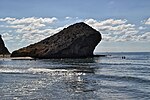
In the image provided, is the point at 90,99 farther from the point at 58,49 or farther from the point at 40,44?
the point at 40,44

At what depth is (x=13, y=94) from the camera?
3547 centimetres

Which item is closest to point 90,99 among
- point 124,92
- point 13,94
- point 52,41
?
point 124,92

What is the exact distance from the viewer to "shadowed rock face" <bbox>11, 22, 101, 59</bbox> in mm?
169250

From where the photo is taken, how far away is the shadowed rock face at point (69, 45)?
6663 inches

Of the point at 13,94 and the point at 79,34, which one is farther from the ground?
the point at 79,34

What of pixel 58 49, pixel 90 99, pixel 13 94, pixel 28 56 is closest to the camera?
pixel 90 99

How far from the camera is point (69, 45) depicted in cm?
16950

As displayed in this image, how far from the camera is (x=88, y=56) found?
184500 mm

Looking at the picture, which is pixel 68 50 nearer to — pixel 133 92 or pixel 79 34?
pixel 79 34

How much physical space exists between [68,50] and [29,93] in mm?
134603

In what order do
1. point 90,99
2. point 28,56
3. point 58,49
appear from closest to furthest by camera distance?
1. point 90,99
2. point 58,49
3. point 28,56

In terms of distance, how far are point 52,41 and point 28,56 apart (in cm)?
1671

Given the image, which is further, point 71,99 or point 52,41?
point 52,41

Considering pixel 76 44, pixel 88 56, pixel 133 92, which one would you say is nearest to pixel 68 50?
pixel 76 44
